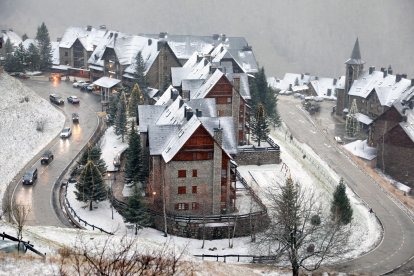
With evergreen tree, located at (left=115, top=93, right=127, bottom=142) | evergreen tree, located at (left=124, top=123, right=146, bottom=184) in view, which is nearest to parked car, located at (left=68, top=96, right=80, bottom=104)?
evergreen tree, located at (left=115, top=93, right=127, bottom=142)

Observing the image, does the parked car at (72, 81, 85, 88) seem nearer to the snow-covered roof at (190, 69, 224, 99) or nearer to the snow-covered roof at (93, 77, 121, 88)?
the snow-covered roof at (93, 77, 121, 88)

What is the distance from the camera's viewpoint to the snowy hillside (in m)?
69.2

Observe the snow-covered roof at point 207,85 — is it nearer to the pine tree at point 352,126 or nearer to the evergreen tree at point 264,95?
the evergreen tree at point 264,95

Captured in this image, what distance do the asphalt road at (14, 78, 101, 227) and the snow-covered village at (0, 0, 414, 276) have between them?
0.77 ft

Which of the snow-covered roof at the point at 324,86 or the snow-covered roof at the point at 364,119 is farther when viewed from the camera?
the snow-covered roof at the point at 324,86

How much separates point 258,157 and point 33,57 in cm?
5770

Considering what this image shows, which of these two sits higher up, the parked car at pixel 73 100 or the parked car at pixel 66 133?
the parked car at pixel 73 100

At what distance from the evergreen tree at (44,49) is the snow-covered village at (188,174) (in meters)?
0.58

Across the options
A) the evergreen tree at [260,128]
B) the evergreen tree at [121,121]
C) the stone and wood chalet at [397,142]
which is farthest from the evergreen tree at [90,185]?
the stone and wood chalet at [397,142]

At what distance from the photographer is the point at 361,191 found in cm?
7231

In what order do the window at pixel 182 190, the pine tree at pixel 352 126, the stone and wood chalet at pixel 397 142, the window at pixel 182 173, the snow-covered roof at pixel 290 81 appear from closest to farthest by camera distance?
the window at pixel 182 173, the window at pixel 182 190, the stone and wood chalet at pixel 397 142, the pine tree at pixel 352 126, the snow-covered roof at pixel 290 81

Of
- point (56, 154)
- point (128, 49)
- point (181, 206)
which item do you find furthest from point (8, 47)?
point (181, 206)

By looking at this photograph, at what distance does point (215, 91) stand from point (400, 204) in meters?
24.9

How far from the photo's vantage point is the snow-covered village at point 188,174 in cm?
4375
